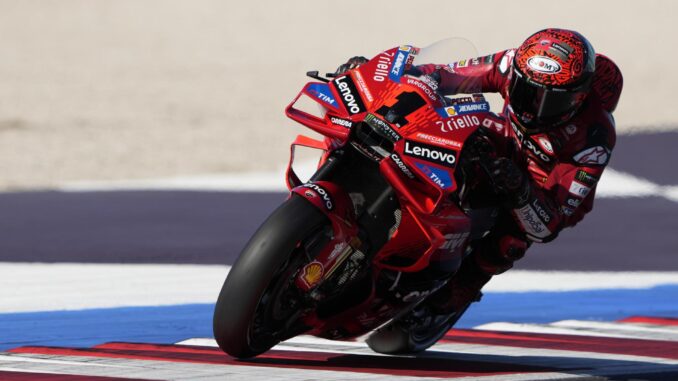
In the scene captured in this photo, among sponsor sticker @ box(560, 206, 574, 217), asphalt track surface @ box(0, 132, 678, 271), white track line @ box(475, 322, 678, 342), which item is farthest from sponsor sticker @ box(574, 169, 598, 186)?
asphalt track surface @ box(0, 132, 678, 271)

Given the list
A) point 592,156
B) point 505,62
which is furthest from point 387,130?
point 505,62

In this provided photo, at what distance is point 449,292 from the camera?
6672mm

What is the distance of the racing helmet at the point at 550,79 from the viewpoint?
5977mm

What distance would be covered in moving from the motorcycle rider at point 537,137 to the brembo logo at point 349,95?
0.94 ft

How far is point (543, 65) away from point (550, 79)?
0.07 metres

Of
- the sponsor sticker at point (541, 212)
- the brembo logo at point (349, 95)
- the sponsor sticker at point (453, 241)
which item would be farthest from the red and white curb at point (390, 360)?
the brembo logo at point (349, 95)

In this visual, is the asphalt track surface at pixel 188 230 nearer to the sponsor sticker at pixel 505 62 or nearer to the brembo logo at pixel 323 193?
the sponsor sticker at pixel 505 62

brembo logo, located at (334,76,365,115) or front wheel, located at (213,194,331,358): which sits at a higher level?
brembo logo, located at (334,76,365,115)

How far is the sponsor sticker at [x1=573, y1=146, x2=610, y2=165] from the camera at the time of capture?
20.4 feet

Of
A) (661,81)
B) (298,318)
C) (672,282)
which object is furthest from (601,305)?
(661,81)

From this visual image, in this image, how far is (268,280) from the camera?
5.32m

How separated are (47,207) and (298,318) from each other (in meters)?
6.42

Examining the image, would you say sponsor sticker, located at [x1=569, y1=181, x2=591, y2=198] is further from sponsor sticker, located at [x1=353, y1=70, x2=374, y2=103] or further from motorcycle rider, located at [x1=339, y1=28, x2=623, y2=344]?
sponsor sticker, located at [x1=353, y1=70, x2=374, y2=103]

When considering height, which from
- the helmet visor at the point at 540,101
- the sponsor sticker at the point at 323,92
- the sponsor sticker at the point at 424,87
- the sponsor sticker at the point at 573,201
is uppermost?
the sponsor sticker at the point at 323,92
